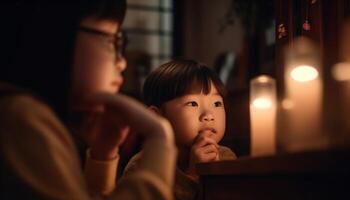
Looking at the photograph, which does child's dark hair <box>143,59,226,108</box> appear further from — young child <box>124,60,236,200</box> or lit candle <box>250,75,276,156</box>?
lit candle <box>250,75,276,156</box>

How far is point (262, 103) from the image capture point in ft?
3.87

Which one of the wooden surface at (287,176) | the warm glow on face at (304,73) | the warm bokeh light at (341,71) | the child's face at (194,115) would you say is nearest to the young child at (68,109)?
the wooden surface at (287,176)

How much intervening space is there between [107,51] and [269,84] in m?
0.46

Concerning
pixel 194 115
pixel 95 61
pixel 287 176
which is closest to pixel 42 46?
pixel 95 61

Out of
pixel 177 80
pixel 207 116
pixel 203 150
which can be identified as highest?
pixel 177 80

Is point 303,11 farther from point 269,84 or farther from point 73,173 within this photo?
point 73,173

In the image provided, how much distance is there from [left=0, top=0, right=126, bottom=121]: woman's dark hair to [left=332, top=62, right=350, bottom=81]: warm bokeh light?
0.70 meters

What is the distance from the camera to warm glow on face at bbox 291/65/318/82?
3.36ft

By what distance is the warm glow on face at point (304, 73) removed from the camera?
3.36ft

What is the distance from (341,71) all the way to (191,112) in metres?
0.46

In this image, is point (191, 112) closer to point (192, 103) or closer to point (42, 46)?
point (192, 103)

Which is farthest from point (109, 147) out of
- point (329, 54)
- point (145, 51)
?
point (145, 51)

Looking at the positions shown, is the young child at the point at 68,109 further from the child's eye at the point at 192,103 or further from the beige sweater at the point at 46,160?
the child's eye at the point at 192,103

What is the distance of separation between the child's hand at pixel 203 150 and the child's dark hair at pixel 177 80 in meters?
0.15
